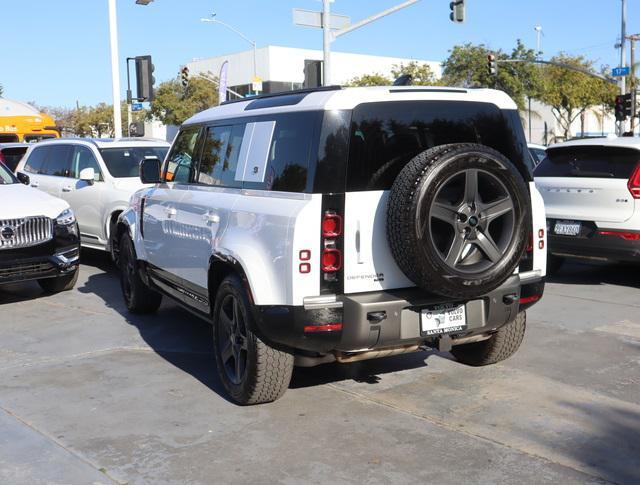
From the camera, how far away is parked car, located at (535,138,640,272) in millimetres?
8367

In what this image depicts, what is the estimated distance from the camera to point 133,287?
25.3 feet

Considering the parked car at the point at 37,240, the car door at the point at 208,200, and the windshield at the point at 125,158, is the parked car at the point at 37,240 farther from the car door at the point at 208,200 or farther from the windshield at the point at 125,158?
the car door at the point at 208,200

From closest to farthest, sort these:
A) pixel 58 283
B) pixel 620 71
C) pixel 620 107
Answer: pixel 58 283
pixel 620 107
pixel 620 71

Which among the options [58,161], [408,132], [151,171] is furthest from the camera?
[58,161]

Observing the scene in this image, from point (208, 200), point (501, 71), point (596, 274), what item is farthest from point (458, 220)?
point (501, 71)

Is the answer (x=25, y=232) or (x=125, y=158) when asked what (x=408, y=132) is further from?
(x=125, y=158)

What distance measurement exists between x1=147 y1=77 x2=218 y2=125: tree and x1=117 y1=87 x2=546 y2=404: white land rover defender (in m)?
53.5

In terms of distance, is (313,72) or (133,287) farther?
(313,72)

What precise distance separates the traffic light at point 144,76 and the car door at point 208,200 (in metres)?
13.6

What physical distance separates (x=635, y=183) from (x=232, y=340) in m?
5.36

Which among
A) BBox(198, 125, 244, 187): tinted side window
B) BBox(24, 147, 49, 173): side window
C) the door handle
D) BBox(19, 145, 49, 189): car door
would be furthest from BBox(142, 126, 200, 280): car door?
BBox(24, 147, 49, 173): side window

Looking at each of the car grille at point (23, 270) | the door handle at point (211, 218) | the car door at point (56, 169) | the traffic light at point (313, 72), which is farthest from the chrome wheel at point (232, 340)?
the traffic light at point (313, 72)

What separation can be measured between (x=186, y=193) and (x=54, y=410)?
6.35ft

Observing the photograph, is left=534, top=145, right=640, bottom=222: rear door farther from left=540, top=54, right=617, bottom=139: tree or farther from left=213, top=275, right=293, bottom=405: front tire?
left=540, top=54, right=617, bottom=139: tree
